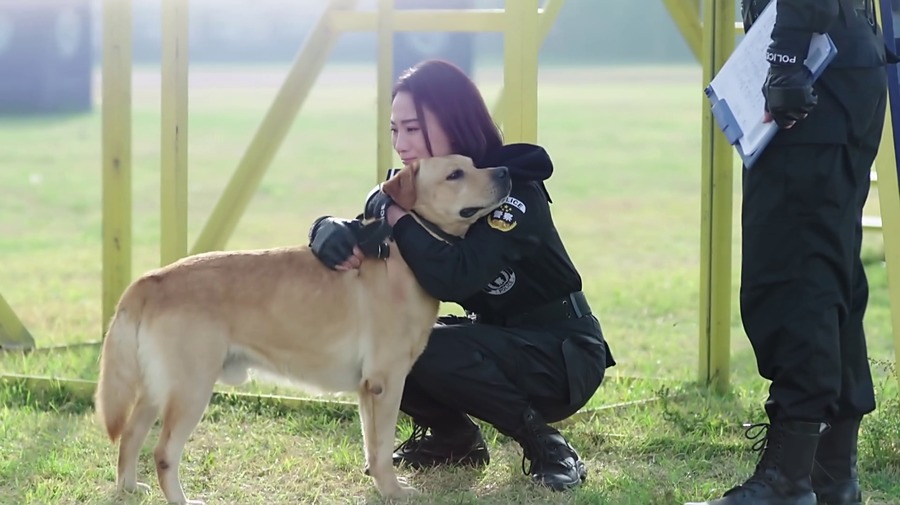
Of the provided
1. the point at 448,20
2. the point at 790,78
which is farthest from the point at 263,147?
the point at 790,78

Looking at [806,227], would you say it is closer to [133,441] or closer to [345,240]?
[345,240]

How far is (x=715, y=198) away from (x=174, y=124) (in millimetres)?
2246

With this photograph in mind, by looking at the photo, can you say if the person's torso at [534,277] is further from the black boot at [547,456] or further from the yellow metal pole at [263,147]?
the yellow metal pole at [263,147]

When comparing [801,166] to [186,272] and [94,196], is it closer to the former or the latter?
[186,272]

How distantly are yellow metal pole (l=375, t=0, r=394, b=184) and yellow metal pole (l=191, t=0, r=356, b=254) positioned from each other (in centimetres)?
68

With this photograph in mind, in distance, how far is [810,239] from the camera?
3.46m

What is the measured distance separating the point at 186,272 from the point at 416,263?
0.71m

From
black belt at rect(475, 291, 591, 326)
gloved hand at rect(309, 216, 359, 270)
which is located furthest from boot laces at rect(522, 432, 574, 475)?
gloved hand at rect(309, 216, 359, 270)

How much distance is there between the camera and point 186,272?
3766mm

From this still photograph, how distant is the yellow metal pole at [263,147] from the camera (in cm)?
538

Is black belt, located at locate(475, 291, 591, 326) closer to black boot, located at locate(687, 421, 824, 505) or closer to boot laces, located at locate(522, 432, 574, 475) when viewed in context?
boot laces, located at locate(522, 432, 574, 475)

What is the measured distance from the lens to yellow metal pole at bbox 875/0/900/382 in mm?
4297

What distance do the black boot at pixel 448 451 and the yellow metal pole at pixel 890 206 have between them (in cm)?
153

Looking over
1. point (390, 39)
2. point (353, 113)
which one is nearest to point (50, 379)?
point (390, 39)
